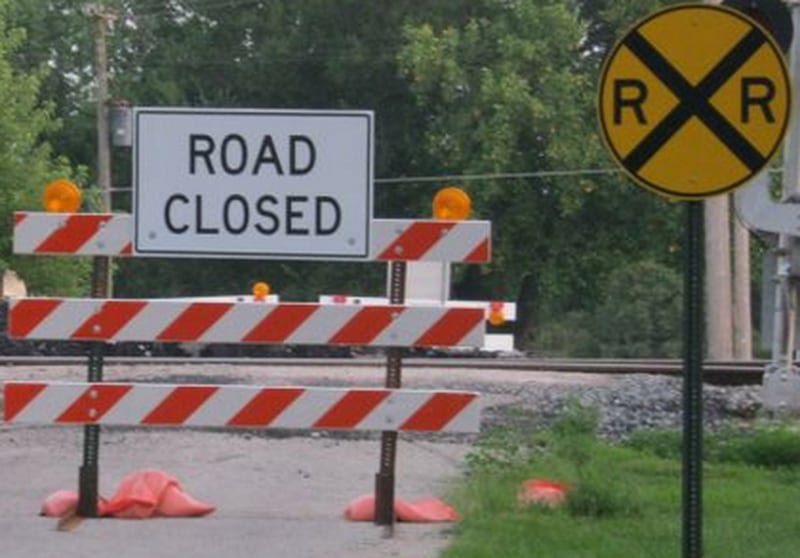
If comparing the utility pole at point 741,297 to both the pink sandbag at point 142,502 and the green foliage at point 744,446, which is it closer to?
the green foliage at point 744,446

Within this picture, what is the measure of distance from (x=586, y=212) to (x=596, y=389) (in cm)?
3463

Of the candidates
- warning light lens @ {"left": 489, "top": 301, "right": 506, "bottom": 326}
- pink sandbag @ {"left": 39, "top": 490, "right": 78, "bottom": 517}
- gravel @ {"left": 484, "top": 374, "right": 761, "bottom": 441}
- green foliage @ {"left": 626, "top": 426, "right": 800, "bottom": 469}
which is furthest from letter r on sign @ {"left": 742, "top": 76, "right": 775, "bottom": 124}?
warning light lens @ {"left": 489, "top": 301, "right": 506, "bottom": 326}

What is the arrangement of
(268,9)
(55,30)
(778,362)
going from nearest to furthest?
1. (778,362)
2. (268,9)
3. (55,30)

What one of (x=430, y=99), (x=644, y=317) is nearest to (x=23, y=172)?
(x=430, y=99)

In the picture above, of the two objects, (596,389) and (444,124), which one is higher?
(444,124)

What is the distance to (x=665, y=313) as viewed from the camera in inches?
1895

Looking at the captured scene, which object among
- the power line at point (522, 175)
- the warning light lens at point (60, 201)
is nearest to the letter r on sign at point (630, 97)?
the warning light lens at point (60, 201)

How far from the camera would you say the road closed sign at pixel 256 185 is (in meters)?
9.10

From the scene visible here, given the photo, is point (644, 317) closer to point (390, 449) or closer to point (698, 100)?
point (390, 449)

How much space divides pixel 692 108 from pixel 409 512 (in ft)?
11.1

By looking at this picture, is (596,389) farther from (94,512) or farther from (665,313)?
(665,313)

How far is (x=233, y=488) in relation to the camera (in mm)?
10820

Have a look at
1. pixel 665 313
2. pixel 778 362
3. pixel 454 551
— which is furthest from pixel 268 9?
pixel 454 551

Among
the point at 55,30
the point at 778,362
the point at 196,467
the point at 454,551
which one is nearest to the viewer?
the point at 454,551
